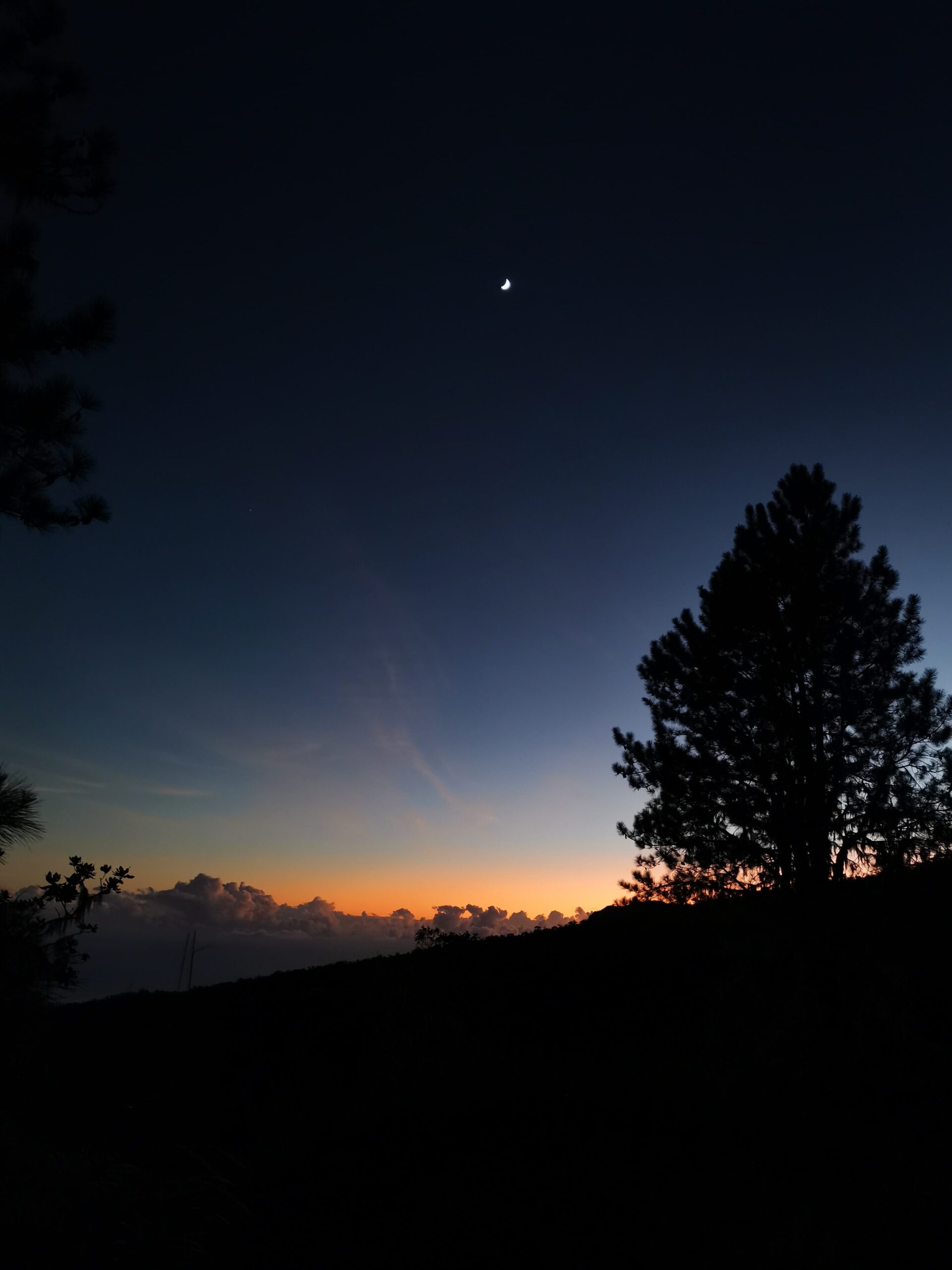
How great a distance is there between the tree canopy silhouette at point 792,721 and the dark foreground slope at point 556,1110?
108cm

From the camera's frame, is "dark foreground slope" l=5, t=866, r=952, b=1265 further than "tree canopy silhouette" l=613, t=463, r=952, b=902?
No

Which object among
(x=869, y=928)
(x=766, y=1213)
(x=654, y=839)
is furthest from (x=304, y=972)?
(x=766, y=1213)

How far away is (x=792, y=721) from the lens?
13438mm

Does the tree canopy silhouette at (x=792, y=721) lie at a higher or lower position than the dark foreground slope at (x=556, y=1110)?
higher

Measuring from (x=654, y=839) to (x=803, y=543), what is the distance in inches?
272

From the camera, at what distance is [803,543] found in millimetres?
14656

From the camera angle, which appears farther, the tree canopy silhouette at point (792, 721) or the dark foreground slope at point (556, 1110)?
Result: the tree canopy silhouette at point (792, 721)

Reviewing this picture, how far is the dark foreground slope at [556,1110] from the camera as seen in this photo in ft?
21.4

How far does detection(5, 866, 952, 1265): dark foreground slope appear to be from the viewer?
257 inches

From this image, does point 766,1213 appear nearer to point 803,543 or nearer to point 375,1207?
point 375,1207

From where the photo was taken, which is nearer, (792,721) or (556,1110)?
(556,1110)

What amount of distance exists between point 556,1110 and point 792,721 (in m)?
7.89

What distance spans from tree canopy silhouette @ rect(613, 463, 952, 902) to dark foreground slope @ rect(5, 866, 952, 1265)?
1082 millimetres

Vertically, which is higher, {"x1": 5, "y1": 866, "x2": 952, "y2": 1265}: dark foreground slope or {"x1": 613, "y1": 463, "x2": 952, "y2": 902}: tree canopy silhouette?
{"x1": 613, "y1": 463, "x2": 952, "y2": 902}: tree canopy silhouette
